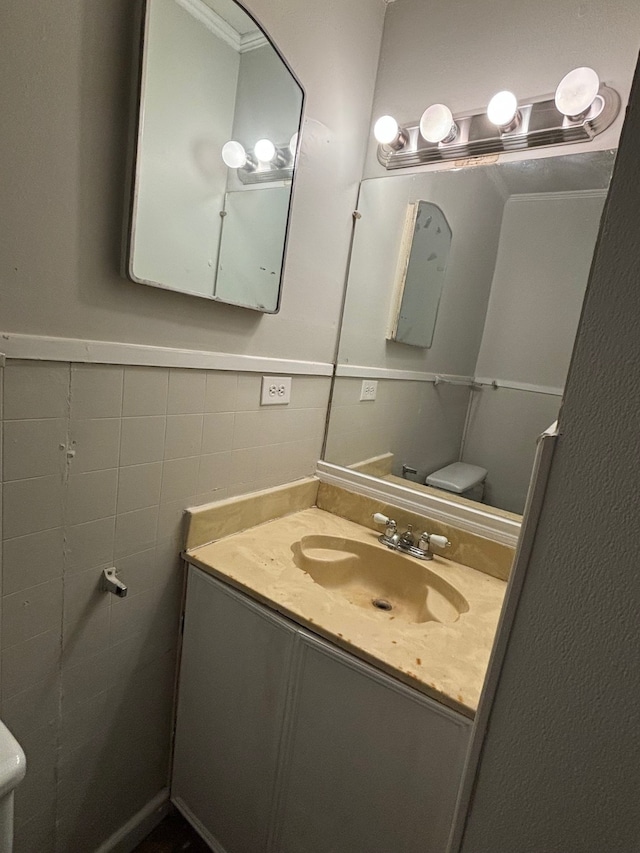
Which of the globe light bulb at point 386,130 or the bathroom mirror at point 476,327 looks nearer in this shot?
the bathroom mirror at point 476,327

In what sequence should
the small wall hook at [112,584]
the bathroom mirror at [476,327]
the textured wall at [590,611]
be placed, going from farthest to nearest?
1. the bathroom mirror at [476,327]
2. the small wall hook at [112,584]
3. the textured wall at [590,611]

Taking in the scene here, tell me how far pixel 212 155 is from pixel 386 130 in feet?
2.00

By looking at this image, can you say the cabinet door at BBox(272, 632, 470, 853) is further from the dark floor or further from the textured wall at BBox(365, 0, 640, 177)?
the textured wall at BBox(365, 0, 640, 177)

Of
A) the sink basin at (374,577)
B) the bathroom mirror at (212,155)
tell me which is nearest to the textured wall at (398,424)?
the sink basin at (374,577)

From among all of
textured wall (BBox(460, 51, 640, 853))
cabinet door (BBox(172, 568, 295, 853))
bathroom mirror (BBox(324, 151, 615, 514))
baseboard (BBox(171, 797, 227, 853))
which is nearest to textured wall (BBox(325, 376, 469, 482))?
bathroom mirror (BBox(324, 151, 615, 514))

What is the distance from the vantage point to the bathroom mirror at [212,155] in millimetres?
822

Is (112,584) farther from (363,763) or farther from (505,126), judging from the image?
(505,126)

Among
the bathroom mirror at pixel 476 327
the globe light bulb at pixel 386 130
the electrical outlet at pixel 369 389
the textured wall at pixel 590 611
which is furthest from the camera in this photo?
the electrical outlet at pixel 369 389

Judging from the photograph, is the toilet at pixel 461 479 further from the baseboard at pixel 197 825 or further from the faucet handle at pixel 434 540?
the baseboard at pixel 197 825

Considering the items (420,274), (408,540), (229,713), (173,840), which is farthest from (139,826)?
(420,274)

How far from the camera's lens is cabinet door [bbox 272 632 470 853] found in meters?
0.74

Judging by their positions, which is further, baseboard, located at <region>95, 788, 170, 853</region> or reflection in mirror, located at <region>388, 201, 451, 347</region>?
reflection in mirror, located at <region>388, 201, 451, 347</region>

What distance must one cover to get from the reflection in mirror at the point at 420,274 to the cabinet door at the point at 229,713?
98 centimetres

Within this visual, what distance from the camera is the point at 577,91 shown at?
102 cm
